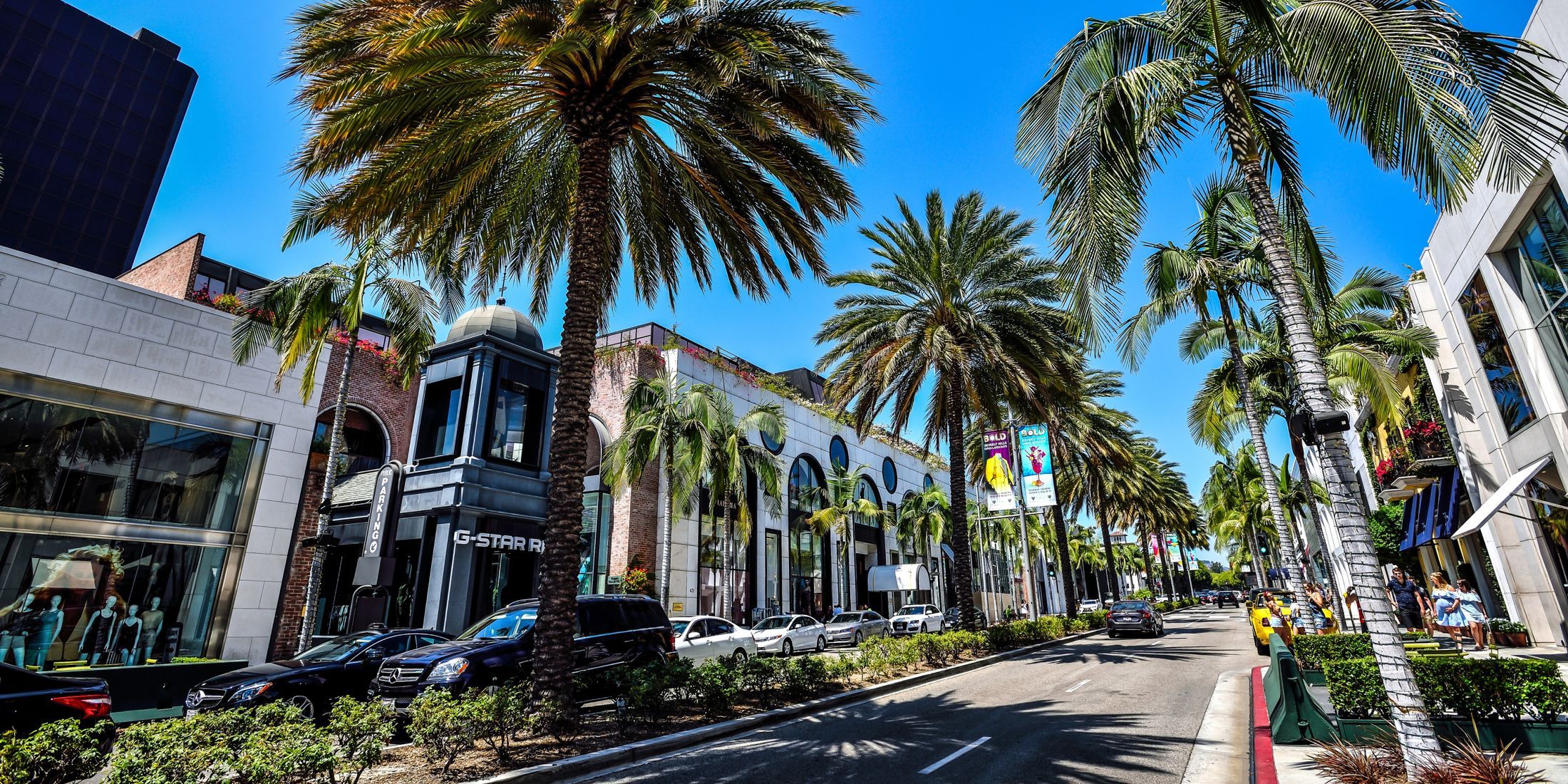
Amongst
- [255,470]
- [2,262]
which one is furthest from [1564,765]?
[2,262]

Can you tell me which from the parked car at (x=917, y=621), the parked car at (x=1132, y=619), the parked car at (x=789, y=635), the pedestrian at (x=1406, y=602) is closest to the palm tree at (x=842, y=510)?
the parked car at (x=917, y=621)

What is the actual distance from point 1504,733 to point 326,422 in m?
32.5

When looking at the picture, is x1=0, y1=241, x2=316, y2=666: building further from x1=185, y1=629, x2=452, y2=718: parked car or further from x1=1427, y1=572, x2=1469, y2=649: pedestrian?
x1=1427, y1=572, x2=1469, y2=649: pedestrian

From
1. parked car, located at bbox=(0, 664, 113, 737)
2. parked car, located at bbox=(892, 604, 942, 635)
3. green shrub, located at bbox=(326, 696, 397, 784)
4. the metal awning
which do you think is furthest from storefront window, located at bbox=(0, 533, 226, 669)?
the metal awning

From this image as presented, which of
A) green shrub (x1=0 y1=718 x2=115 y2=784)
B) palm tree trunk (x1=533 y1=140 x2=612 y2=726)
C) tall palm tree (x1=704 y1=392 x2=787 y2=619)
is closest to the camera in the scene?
green shrub (x1=0 y1=718 x2=115 y2=784)

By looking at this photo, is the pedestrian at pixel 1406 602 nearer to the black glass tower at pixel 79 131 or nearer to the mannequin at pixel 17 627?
the mannequin at pixel 17 627

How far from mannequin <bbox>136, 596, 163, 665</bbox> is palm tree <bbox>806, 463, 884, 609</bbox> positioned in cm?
2778

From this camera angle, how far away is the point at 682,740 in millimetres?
9531

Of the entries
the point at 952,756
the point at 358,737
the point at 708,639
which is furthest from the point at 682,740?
the point at 708,639

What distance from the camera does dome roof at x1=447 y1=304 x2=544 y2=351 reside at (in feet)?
81.8

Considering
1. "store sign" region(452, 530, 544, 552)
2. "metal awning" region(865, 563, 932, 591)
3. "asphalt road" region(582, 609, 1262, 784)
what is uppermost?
"store sign" region(452, 530, 544, 552)

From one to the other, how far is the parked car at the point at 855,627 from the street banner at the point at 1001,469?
8373mm

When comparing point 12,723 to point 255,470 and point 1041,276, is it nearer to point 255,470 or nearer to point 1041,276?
point 255,470

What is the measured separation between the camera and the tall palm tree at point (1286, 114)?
6.23m
